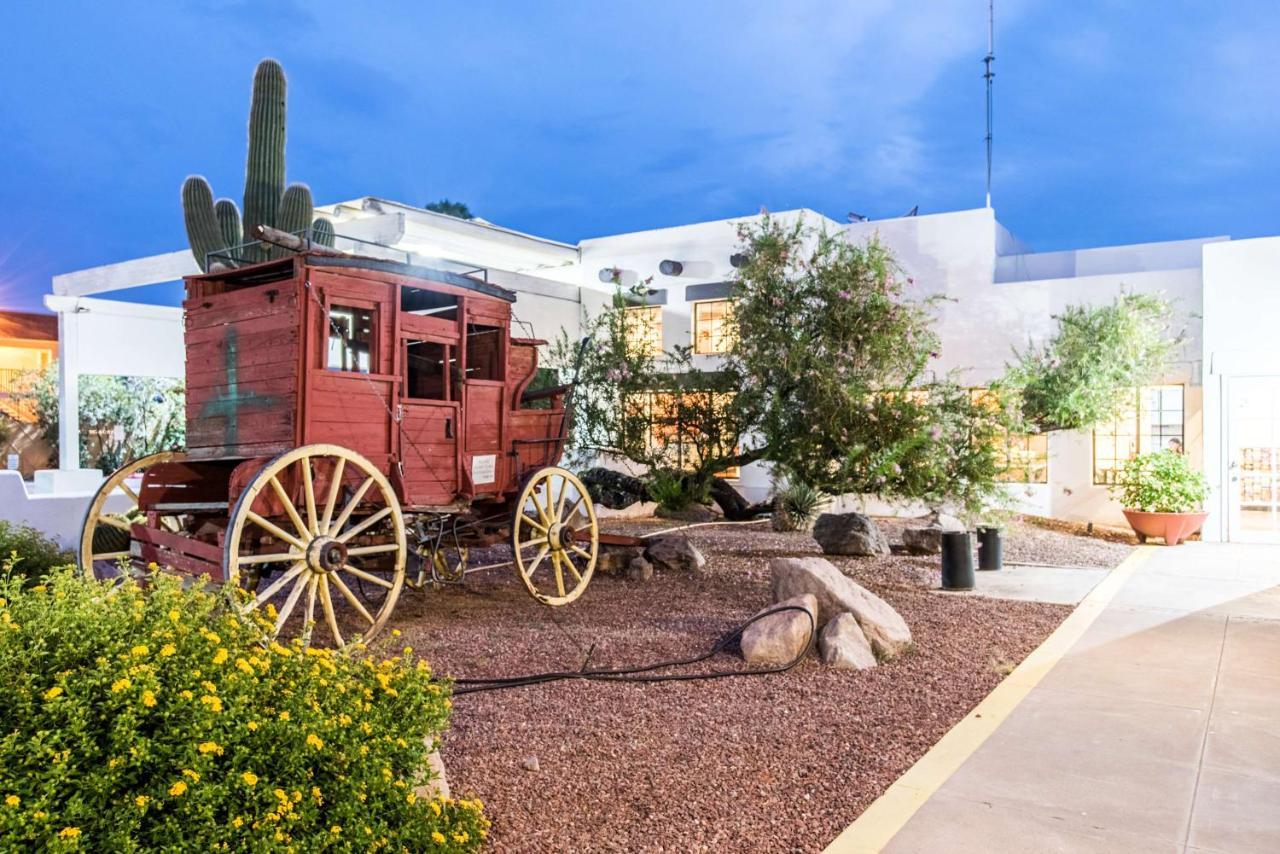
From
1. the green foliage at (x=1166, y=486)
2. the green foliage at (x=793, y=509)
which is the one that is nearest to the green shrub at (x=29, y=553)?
the green foliage at (x=793, y=509)

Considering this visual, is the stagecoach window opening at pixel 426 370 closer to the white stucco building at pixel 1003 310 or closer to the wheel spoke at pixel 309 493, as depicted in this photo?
the wheel spoke at pixel 309 493

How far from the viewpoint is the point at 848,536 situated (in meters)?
11.0

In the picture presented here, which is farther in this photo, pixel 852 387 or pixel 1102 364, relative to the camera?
pixel 1102 364

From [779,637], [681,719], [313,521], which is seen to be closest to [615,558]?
[779,637]

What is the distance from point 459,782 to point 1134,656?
461 cm

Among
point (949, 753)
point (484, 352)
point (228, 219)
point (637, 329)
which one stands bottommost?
point (949, 753)

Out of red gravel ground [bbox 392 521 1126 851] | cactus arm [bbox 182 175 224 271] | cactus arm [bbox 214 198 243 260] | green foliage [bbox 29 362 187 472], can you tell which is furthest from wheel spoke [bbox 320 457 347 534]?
green foliage [bbox 29 362 187 472]

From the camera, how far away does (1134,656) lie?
6.48m

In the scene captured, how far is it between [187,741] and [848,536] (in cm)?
912

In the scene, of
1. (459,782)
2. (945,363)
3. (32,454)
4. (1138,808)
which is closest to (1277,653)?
(1138,808)

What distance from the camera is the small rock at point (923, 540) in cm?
1122

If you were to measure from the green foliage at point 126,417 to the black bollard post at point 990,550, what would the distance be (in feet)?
49.9

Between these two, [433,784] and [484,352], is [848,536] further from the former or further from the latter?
[433,784]

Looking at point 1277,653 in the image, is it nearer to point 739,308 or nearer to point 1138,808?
point 1138,808
